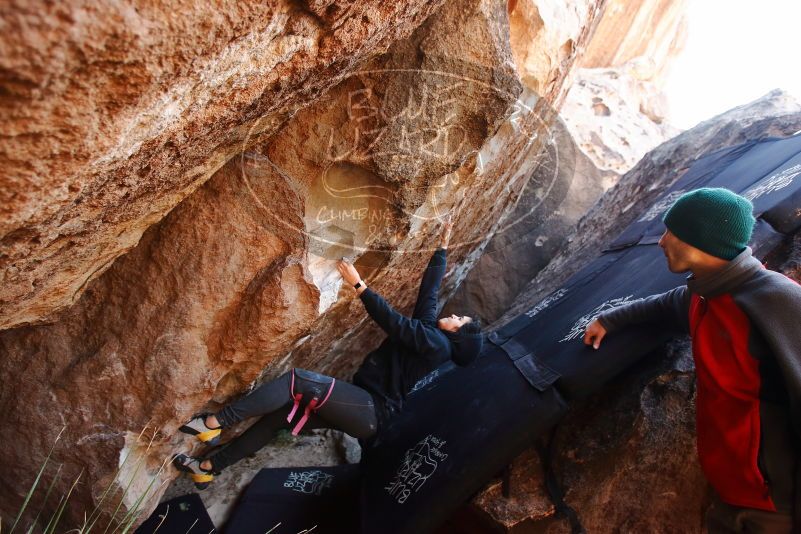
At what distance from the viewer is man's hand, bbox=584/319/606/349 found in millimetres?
2592

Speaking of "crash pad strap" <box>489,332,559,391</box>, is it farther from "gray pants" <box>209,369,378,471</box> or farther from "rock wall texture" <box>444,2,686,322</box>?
"rock wall texture" <box>444,2,686,322</box>

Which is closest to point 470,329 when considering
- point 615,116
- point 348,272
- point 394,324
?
point 394,324

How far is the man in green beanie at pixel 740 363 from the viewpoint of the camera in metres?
1.83

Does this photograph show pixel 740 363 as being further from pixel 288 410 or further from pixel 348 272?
pixel 288 410

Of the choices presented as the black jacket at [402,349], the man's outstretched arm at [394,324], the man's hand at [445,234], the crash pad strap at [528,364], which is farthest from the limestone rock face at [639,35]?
the man's outstretched arm at [394,324]

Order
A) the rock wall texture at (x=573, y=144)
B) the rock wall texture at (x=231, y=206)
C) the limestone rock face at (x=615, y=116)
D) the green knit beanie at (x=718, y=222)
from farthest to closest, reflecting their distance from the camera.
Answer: the limestone rock face at (x=615, y=116) → the rock wall texture at (x=573, y=144) → the green knit beanie at (x=718, y=222) → the rock wall texture at (x=231, y=206)

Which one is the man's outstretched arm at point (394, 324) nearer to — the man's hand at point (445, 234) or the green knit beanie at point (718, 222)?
the man's hand at point (445, 234)

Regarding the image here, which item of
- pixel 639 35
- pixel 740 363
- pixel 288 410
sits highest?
pixel 639 35

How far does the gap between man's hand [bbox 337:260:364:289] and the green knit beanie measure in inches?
65.7

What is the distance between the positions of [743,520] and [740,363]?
2.23 ft

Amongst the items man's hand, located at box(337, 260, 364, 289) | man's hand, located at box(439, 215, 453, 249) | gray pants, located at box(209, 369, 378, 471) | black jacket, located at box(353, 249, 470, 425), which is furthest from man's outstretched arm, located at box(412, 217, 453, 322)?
gray pants, located at box(209, 369, 378, 471)

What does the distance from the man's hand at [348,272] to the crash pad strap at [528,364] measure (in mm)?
1044

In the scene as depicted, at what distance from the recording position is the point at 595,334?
2.62m

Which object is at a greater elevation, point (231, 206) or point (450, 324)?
point (231, 206)
